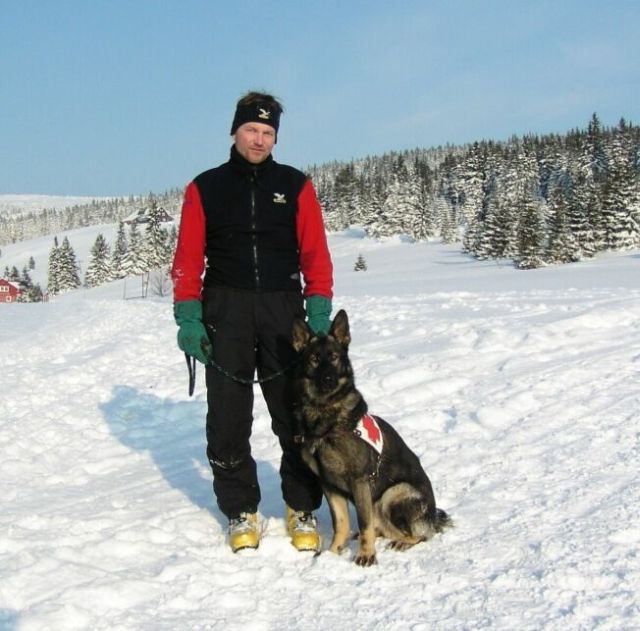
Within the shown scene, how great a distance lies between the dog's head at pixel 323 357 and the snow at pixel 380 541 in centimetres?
103

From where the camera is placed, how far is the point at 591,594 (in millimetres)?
2990

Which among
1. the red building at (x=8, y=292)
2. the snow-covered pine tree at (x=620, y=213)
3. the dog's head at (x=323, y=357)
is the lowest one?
the red building at (x=8, y=292)

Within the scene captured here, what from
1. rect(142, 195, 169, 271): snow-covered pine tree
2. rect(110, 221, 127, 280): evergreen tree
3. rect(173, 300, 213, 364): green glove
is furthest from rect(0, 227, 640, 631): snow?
rect(110, 221, 127, 280): evergreen tree

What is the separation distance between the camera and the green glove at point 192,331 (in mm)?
3756

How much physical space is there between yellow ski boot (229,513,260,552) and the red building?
291ft

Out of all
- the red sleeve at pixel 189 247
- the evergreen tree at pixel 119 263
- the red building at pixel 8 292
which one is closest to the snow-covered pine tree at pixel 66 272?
the evergreen tree at pixel 119 263

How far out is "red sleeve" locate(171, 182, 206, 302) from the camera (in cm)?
382

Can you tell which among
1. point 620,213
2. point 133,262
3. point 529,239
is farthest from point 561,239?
point 133,262

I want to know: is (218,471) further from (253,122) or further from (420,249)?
(420,249)

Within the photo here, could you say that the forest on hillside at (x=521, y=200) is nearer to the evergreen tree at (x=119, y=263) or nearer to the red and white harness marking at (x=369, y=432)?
the evergreen tree at (x=119, y=263)

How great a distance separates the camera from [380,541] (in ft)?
13.0

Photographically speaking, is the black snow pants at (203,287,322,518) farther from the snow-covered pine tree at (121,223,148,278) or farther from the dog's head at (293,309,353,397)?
the snow-covered pine tree at (121,223,148,278)

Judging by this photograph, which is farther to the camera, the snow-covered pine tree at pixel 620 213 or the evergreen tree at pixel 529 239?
the snow-covered pine tree at pixel 620 213

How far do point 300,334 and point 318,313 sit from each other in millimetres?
292
